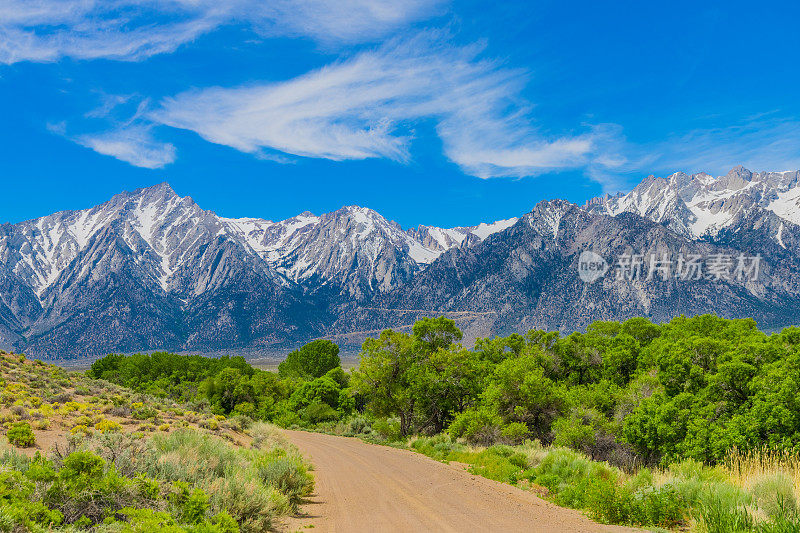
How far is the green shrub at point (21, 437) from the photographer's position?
583 inches

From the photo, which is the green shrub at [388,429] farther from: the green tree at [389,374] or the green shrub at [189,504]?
the green shrub at [189,504]

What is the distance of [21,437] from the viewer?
1487 centimetres

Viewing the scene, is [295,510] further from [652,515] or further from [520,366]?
[520,366]

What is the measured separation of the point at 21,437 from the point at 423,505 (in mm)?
12599

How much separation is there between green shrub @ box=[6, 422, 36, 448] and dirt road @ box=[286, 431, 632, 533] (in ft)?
30.1

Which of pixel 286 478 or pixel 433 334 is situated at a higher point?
pixel 433 334

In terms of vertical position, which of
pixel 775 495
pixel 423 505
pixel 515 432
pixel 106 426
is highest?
pixel 775 495

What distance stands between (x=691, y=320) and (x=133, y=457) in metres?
41.7

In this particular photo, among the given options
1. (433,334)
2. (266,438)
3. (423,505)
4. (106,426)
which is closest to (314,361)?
(433,334)

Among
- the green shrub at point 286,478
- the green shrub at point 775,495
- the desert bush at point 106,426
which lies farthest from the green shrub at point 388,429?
the green shrub at point 775,495

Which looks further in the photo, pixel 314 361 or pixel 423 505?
pixel 314 361

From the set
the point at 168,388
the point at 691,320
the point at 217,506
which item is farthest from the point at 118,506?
the point at 168,388

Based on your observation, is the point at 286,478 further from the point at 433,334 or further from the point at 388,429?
the point at 433,334

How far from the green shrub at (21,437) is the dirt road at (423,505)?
9177 mm
